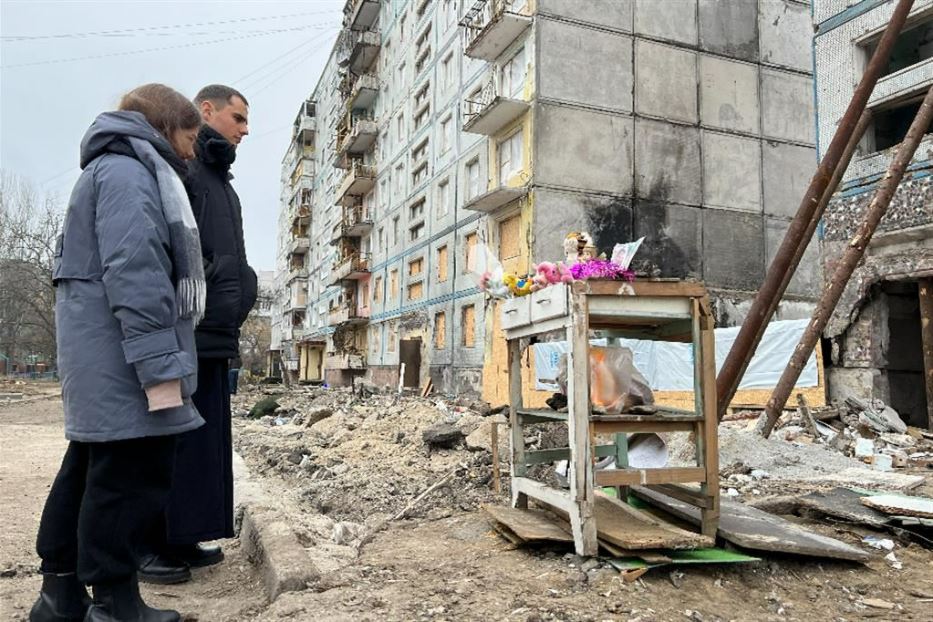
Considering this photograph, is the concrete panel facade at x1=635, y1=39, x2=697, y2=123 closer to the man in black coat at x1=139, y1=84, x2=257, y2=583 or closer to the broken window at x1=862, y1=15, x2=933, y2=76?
the broken window at x1=862, y1=15, x2=933, y2=76

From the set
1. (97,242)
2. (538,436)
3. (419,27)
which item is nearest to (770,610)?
(97,242)

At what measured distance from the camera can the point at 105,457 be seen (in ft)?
6.88

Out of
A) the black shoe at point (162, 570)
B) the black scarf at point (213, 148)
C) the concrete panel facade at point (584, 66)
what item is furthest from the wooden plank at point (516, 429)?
the concrete panel facade at point (584, 66)

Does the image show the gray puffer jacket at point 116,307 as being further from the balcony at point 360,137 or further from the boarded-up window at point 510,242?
the balcony at point 360,137

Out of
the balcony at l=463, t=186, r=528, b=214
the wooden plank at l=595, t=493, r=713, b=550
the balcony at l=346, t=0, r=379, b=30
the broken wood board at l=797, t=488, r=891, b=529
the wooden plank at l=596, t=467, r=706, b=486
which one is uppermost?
the balcony at l=346, t=0, r=379, b=30

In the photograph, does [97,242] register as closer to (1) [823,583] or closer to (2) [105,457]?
(2) [105,457]

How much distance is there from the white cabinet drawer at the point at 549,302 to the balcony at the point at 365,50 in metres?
31.8

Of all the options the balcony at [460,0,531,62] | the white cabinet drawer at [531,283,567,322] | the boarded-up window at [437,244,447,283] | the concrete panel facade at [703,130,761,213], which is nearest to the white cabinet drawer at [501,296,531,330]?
the white cabinet drawer at [531,283,567,322]

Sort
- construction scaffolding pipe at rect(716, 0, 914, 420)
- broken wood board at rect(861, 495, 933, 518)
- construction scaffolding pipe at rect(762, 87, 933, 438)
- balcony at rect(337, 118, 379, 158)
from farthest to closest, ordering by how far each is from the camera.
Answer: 1. balcony at rect(337, 118, 379, 158)
2. construction scaffolding pipe at rect(762, 87, 933, 438)
3. construction scaffolding pipe at rect(716, 0, 914, 420)
4. broken wood board at rect(861, 495, 933, 518)

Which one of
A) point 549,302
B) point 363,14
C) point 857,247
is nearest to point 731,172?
point 857,247

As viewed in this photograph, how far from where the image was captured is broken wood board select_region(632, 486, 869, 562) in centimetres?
272

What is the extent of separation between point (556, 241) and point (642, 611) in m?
15.5

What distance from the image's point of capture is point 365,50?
32.5 metres

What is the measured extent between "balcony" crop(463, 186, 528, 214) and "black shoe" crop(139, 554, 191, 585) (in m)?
15.1
